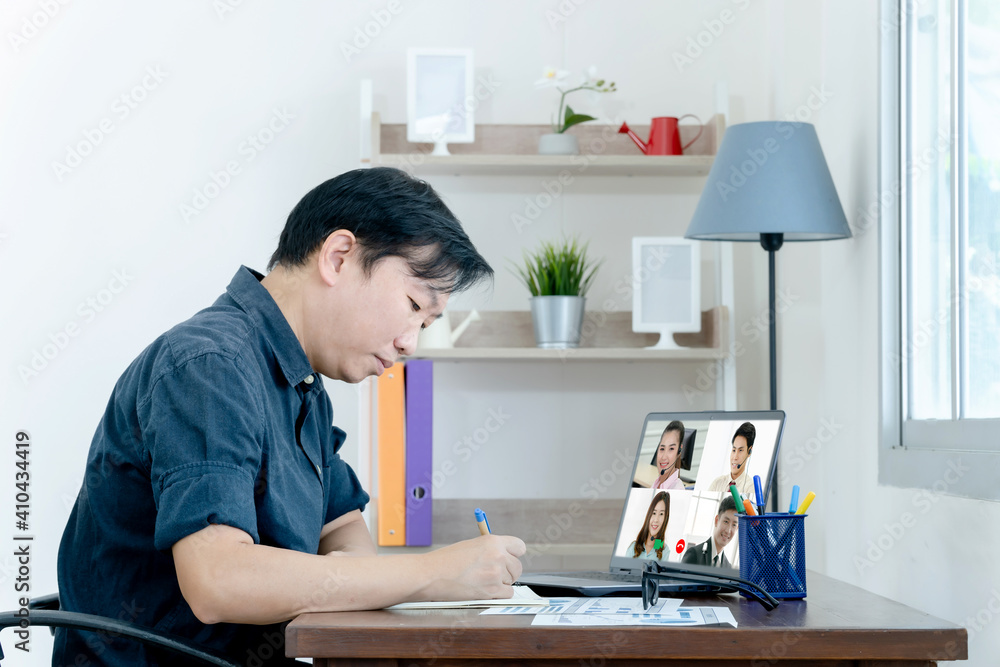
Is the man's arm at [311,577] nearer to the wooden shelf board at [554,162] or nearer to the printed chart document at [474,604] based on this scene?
the printed chart document at [474,604]

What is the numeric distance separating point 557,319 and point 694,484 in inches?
34.2

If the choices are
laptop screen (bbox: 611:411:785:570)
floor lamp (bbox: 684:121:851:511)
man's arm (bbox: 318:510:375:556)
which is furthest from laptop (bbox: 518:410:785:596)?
floor lamp (bbox: 684:121:851:511)

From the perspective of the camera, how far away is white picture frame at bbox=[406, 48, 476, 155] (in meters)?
2.22

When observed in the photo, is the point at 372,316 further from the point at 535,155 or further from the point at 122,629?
the point at 535,155

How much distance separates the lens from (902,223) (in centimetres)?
162

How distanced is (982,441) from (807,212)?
22.7 inches

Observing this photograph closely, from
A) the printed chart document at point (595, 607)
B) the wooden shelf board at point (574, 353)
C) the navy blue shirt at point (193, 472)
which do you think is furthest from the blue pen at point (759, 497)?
the wooden shelf board at point (574, 353)

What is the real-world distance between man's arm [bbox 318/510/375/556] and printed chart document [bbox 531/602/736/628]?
19.3 inches

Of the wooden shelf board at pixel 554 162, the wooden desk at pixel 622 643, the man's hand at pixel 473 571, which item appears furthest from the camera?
the wooden shelf board at pixel 554 162

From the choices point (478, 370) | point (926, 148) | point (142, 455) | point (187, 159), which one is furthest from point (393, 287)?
point (187, 159)

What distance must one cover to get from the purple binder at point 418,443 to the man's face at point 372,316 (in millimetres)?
840

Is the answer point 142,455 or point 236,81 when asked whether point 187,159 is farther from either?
point 142,455

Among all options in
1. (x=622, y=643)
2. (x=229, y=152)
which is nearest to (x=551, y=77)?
(x=229, y=152)

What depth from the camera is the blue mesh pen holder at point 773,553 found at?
118 centimetres
